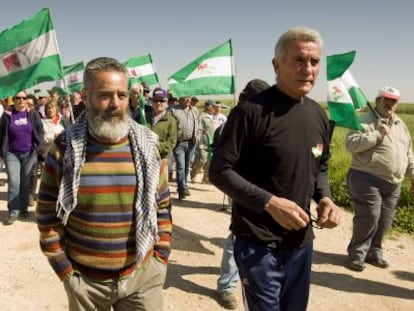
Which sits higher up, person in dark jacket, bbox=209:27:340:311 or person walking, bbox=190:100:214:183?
person in dark jacket, bbox=209:27:340:311

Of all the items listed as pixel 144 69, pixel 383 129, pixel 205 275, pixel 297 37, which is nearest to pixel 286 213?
pixel 297 37

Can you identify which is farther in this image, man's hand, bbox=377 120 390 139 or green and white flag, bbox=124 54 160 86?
green and white flag, bbox=124 54 160 86

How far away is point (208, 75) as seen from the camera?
733 centimetres

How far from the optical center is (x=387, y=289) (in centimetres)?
439

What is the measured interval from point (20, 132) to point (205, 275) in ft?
13.2

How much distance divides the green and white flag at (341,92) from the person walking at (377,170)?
177mm

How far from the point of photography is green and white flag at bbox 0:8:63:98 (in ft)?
17.9

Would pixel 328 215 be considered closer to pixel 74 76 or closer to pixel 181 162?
pixel 181 162

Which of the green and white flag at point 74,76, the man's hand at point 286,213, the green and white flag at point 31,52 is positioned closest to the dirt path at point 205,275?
the man's hand at point 286,213

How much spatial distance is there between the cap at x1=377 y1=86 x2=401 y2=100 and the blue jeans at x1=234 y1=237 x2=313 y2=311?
2.96m

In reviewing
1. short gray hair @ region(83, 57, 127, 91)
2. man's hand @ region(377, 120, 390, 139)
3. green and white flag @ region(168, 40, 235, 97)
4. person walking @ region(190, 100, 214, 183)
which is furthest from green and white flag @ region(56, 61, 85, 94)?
short gray hair @ region(83, 57, 127, 91)

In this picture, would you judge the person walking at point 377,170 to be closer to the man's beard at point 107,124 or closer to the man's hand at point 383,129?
the man's hand at point 383,129

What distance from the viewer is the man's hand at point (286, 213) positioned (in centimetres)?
187

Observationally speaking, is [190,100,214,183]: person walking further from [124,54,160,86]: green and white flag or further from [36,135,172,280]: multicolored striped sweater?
[36,135,172,280]: multicolored striped sweater
